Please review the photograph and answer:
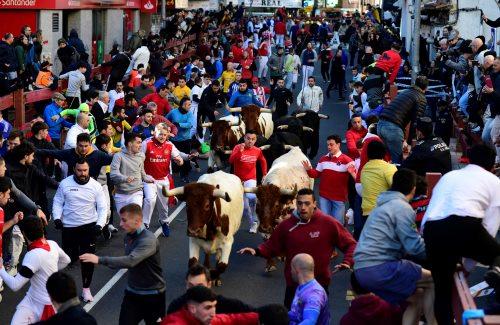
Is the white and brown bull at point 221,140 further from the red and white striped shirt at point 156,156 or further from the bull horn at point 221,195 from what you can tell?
the bull horn at point 221,195

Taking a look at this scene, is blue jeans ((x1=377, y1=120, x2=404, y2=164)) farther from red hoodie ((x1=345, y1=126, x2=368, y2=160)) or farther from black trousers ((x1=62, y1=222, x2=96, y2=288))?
black trousers ((x1=62, y1=222, x2=96, y2=288))

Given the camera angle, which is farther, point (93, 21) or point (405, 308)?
point (93, 21)

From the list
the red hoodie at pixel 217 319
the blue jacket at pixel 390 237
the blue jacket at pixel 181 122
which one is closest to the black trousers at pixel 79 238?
the blue jacket at pixel 390 237

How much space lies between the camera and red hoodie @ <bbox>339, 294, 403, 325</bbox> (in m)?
9.25

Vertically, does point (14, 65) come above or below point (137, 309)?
above

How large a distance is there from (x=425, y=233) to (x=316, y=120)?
46.5ft

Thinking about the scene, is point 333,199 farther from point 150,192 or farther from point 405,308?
point 405,308

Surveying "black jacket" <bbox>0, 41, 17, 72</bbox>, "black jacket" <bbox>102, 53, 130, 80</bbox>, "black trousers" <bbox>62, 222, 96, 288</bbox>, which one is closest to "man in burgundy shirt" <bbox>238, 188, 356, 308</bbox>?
"black trousers" <bbox>62, 222, 96, 288</bbox>

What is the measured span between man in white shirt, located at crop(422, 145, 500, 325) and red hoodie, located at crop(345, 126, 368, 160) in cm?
816

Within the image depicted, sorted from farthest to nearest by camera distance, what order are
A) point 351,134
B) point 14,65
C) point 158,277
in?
point 14,65
point 351,134
point 158,277

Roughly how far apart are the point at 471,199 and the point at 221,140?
37.3 ft

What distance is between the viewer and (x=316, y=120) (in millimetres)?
23328

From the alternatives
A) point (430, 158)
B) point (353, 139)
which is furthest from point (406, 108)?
point (430, 158)

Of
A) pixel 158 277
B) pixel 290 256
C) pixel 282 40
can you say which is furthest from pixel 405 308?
pixel 282 40
